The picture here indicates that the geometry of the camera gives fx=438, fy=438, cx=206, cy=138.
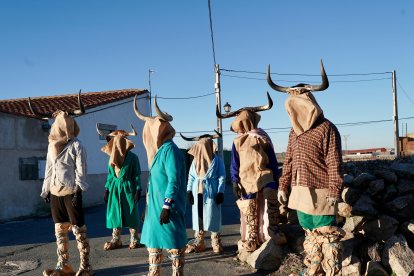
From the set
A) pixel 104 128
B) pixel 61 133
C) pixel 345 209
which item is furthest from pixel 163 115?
pixel 104 128

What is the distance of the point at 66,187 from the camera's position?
18.9ft

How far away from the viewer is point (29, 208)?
13727mm

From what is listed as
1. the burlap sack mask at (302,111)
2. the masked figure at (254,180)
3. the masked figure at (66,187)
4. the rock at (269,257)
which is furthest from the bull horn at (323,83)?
the masked figure at (66,187)

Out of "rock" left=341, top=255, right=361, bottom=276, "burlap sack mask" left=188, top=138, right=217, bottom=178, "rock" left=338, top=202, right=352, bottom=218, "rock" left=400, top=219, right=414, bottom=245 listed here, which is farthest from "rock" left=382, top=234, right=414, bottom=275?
"burlap sack mask" left=188, top=138, right=217, bottom=178

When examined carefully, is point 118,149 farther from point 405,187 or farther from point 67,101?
point 67,101

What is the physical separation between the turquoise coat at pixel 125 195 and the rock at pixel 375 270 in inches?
167

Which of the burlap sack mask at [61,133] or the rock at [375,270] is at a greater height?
the burlap sack mask at [61,133]

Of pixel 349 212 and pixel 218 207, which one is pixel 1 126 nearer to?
pixel 218 207

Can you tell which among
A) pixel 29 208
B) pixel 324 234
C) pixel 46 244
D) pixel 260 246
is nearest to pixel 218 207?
pixel 260 246

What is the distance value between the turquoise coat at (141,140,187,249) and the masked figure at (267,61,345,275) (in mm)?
1232

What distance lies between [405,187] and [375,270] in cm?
134

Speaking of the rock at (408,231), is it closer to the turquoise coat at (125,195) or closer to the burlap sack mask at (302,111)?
the burlap sack mask at (302,111)

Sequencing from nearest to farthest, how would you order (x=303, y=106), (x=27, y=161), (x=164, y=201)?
(x=164, y=201)
(x=303, y=106)
(x=27, y=161)

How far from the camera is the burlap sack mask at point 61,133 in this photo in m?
5.88
